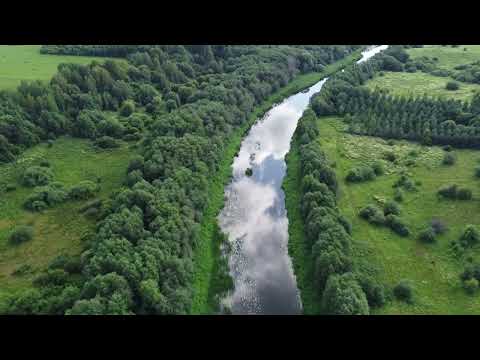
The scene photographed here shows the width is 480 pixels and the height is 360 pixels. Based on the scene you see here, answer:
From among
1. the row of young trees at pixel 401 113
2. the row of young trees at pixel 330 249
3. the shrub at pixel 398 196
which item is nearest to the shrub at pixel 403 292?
the row of young trees at pixel 330 249

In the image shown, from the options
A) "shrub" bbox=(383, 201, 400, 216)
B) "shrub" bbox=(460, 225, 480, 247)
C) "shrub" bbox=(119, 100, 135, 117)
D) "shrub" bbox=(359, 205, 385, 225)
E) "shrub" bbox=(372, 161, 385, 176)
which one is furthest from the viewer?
"shrub" bbox=(119, 100, 135, 117)

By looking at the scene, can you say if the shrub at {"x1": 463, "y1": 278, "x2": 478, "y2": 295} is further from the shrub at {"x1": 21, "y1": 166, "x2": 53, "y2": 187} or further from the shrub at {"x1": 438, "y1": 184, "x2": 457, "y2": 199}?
the shrub at {"x1": 21, "y1": 166, "x2": 53, "y2": 187}

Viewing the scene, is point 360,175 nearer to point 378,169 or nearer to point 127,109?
point 378,169

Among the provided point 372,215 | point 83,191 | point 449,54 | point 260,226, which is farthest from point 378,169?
point 449,54

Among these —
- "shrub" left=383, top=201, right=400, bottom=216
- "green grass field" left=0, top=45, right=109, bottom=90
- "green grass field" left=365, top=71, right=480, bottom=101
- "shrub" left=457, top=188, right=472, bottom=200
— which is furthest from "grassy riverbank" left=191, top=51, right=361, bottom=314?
"green grass field" left=0, top=45, right=109, bottom=90

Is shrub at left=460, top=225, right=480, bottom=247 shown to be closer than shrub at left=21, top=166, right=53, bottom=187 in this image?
Yes

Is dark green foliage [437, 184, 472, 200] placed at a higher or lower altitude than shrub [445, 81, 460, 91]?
lower

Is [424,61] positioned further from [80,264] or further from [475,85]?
[80,264]
